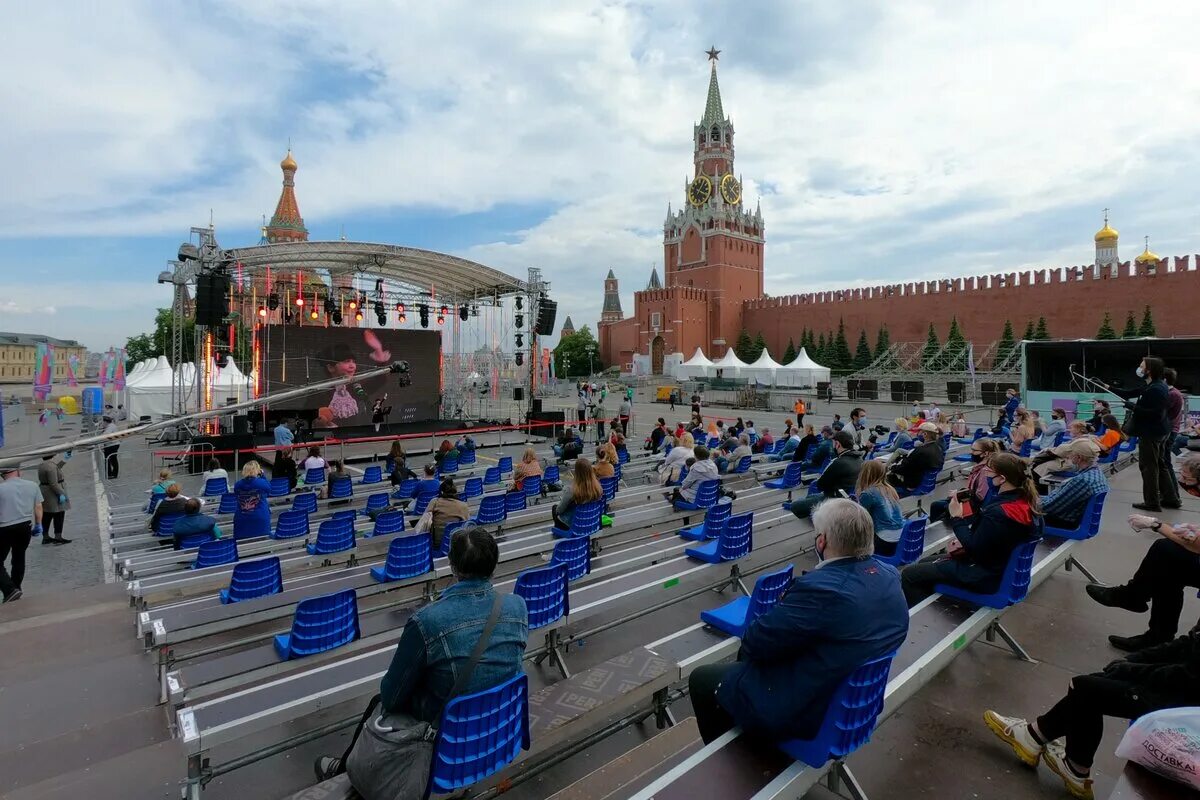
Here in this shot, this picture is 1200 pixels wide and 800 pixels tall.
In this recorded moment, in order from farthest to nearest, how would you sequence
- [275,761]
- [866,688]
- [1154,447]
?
[1154,447] → [275,761] → [866,688]

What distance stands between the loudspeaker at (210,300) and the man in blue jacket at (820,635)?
15.2 metres

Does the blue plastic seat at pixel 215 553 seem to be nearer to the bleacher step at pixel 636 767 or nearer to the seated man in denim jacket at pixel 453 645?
the seated man in denim jacket at pixel 453 645

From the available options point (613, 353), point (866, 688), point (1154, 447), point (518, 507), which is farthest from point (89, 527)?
point (613, 353)

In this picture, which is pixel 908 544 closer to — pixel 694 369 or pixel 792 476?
pixel 792 476

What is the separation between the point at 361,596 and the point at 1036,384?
21.9 metres

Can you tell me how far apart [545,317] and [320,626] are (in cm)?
1885

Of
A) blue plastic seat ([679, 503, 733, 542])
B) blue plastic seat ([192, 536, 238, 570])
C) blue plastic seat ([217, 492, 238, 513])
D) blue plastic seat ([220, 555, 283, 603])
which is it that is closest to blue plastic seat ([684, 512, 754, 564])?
blue plastic seat ([679, 503, 733, 542])

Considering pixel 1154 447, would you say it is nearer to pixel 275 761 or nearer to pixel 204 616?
pixel 275 761

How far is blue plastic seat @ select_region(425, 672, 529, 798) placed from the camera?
207cm

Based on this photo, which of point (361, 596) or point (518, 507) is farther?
point (518, 507)

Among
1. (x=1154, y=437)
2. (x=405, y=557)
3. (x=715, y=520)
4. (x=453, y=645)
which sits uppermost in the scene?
(x=1154, y=437)

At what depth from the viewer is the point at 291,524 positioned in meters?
7.05

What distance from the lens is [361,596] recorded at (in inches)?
190

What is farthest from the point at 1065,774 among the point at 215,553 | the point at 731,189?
the point at 731,189
